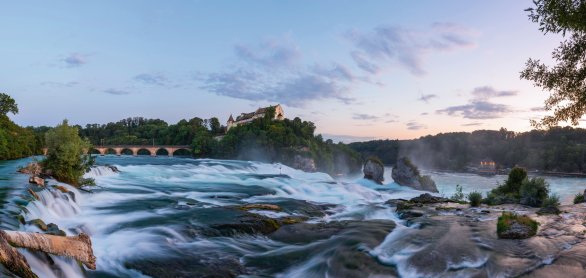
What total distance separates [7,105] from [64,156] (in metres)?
60.8

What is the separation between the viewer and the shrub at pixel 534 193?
90.8ft

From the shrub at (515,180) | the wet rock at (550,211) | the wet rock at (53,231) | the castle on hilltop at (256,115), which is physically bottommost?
the wet rock at (550,211)

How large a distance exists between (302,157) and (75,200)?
95573 mm

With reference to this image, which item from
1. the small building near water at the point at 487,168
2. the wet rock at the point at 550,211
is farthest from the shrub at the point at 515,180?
the small building near water at the point at 487,168

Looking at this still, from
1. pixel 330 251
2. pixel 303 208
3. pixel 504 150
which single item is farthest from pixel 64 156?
pixel 504 150

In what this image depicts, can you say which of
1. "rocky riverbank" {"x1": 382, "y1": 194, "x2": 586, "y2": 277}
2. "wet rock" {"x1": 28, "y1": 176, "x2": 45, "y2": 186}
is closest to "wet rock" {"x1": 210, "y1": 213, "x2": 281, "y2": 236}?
"rocky riverbank" {"x1": 382, "y1": 194, "x2": 586, "y2": 277}

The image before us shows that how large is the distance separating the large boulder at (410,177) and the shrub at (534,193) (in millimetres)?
38443

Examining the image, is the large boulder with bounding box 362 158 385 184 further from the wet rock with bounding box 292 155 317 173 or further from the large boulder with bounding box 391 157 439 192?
the wet rock with bounding box 292 155 317 173

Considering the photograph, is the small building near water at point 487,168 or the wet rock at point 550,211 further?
the small building near water at point 487,168

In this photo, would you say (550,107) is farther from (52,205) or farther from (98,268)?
(52,205)

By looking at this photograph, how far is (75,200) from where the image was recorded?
2052cm

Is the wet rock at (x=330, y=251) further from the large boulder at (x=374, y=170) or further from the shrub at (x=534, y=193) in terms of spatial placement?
the large boulder at (x=374, y=170)

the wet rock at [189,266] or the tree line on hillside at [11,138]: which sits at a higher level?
the tree line on hillside at [11,138]

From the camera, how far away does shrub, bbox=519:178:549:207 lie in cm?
2769
